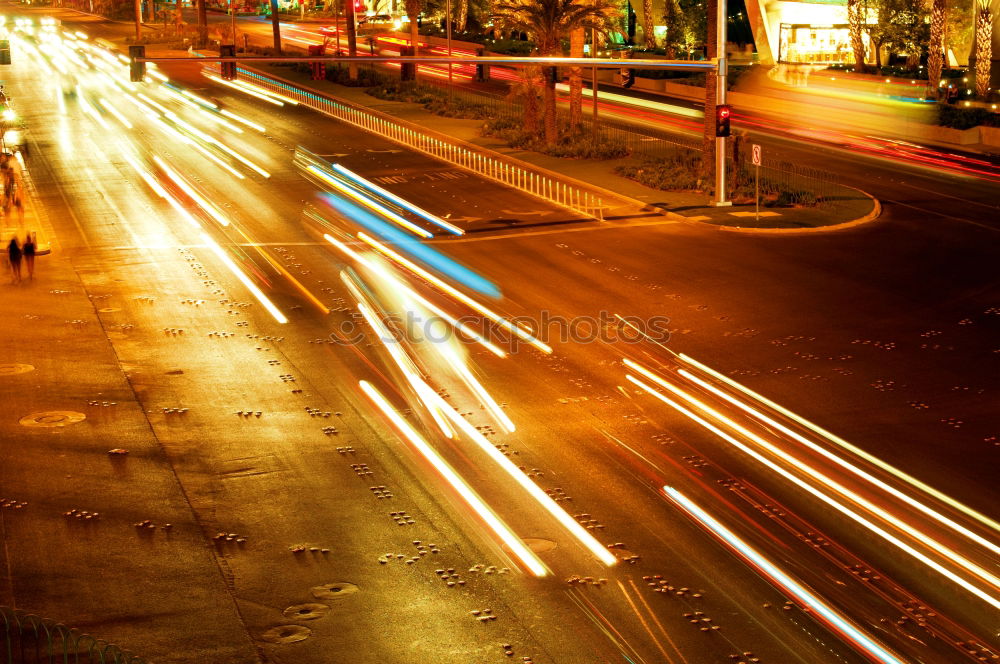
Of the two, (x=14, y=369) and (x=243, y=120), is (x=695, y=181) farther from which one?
(x=243, y=120)

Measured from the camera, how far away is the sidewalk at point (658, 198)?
103 feet

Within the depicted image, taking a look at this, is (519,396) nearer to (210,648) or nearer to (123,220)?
(210,648)

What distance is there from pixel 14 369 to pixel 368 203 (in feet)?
53.3

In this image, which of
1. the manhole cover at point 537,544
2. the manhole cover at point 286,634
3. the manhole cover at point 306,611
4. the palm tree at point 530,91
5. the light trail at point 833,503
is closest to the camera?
the manhole cover at point 286,634

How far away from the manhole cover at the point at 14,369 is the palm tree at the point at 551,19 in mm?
26961

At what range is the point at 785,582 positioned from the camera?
11789 mm

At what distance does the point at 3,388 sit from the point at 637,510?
1012cm

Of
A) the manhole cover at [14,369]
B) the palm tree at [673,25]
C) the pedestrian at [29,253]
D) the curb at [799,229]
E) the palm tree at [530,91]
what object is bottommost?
the manhole cover at [14,369]

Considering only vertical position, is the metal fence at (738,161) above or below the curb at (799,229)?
above

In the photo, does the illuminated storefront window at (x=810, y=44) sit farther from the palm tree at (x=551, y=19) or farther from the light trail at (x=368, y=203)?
the light trail at (x=368, y=203)

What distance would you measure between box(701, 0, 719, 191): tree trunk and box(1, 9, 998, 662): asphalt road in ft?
21.0

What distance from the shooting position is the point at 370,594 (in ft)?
37.9

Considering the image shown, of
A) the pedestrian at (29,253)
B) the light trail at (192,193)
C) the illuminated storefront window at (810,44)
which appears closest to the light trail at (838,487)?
the pedestrian at (29,253)

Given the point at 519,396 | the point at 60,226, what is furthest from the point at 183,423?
the point at 60,226
